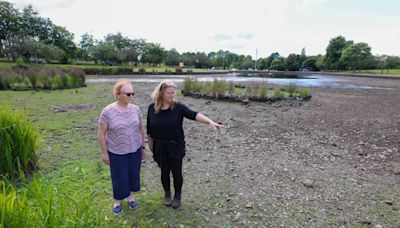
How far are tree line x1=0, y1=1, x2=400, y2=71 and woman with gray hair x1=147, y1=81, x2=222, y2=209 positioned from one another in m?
46.5

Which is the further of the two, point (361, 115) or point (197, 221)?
point (361, 115)

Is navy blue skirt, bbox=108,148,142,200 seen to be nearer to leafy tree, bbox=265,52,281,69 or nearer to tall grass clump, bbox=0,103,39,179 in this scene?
tall grass clump, bbox=0,103,39,179

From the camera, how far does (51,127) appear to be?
20.0 ft

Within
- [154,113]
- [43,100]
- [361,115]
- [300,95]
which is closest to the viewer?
[154,113]

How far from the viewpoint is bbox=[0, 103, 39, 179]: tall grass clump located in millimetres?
3111

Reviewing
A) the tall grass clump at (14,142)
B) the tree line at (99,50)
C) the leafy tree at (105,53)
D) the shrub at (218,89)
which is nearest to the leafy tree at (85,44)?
the tree line at (99,50)

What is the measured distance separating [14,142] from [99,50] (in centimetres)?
5600

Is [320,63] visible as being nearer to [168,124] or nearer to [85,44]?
[85,44]

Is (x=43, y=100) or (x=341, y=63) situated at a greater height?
(x=341, y=63)

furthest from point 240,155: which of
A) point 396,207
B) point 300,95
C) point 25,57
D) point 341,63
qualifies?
point 341,63

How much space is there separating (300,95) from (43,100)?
1160cm

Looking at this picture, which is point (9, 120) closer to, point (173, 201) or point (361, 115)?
point (173, 201)

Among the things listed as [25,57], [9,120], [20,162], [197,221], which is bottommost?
[197,221]

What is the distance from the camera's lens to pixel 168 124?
8.66ft
